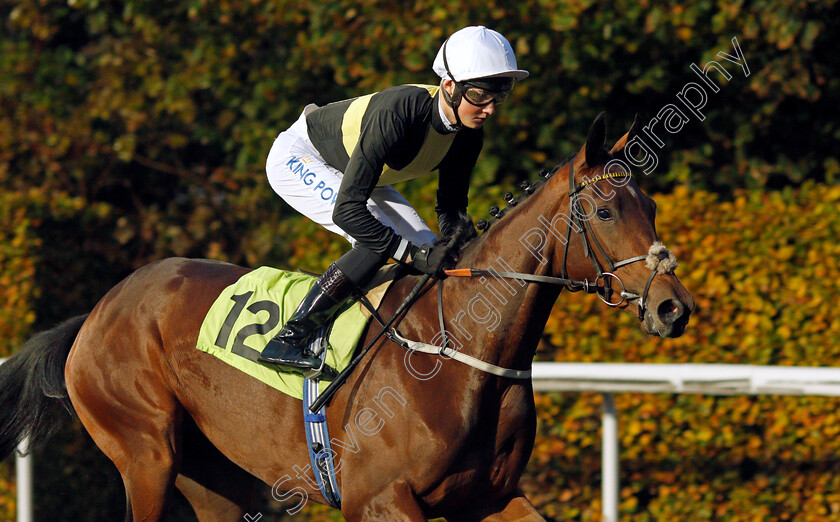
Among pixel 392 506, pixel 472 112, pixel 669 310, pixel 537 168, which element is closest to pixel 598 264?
pixel 669 310

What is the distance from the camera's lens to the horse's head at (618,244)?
2.78 m

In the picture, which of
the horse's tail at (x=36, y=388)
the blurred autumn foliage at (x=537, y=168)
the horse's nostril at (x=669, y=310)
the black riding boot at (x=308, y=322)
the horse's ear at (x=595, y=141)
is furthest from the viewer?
the blurred autumn foliage at (x=537, y=168)

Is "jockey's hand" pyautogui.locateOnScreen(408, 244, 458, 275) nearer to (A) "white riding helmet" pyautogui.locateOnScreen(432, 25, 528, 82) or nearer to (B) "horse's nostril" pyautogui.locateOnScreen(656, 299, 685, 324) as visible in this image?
(A) "white riding helmet" pyautogui.locateOnScreen(432, 25, 528, 82)

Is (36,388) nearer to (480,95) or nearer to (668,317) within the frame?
(480,95)

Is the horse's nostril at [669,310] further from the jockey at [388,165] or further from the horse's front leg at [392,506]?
the horse's front leg at [392,506]

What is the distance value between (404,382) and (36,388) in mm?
1743

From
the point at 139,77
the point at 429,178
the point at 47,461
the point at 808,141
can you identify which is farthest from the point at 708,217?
the point at 139,77

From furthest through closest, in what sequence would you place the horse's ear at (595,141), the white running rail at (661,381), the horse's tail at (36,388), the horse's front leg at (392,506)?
the horse's tail at (36,388) < the white running rail at (661,381) < the horse's front leg at (392,506) < the horse's ear at (595,141)

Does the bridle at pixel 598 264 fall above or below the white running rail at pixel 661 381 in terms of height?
below

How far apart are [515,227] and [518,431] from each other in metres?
0.65

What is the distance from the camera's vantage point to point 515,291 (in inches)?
123

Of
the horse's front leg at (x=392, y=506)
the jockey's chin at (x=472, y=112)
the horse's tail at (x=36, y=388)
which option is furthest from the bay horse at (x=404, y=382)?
the jockey's chin at (x=472, y=112)

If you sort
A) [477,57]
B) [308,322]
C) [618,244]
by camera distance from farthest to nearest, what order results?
[308,322], [477,57], [618,244]

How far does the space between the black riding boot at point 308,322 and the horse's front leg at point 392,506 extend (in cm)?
44
